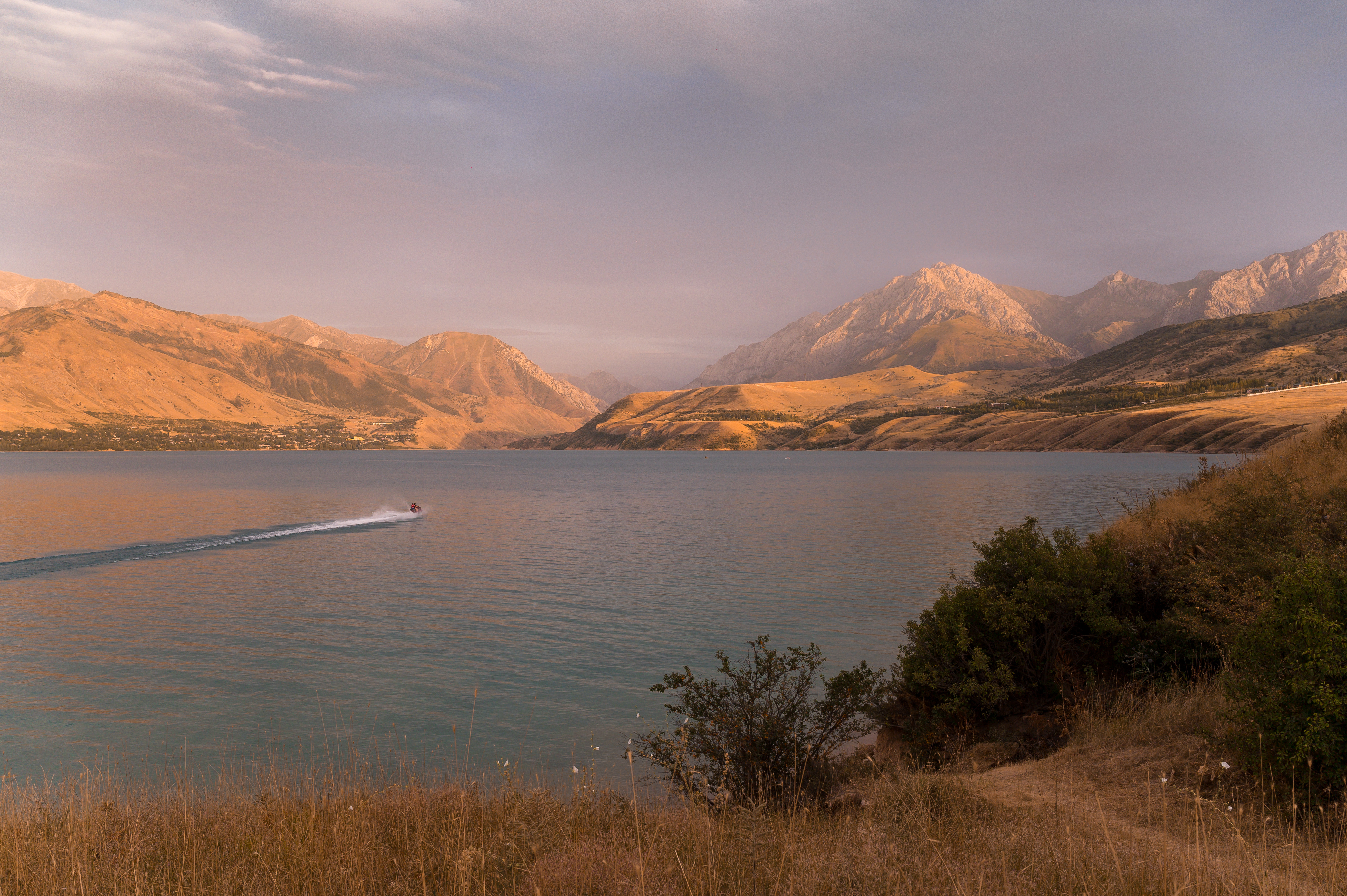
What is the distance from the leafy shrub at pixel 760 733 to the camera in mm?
10703

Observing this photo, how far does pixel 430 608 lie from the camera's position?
31.6 metres

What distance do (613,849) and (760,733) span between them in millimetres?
5356

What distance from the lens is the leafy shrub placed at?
1070cm

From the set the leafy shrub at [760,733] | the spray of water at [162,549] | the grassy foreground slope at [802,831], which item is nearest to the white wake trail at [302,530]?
the spray of water at [162,549]

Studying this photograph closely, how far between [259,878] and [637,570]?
33.7m

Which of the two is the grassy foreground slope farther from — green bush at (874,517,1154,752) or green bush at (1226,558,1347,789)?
green bush at (874,517,1154,752)

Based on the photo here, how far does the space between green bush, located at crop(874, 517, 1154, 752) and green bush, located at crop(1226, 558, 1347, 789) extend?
5195 millimetres

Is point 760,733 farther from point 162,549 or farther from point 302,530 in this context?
point 302,530

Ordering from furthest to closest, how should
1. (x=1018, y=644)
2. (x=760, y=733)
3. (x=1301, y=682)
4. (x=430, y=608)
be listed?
(x=430, y=608) < (x=1018, y=644) < (x=760, y=733) < (x=1301, y=682)

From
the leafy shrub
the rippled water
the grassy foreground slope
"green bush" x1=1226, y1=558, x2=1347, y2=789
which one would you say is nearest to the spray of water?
the rippled water

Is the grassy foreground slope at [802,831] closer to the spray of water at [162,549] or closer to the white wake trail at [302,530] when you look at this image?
the spray of water at [162,549]

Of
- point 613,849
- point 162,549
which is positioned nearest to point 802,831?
point 613,849

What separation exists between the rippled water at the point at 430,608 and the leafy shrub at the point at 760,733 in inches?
214

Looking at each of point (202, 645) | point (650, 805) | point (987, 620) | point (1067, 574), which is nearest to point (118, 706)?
point (202, 645)
